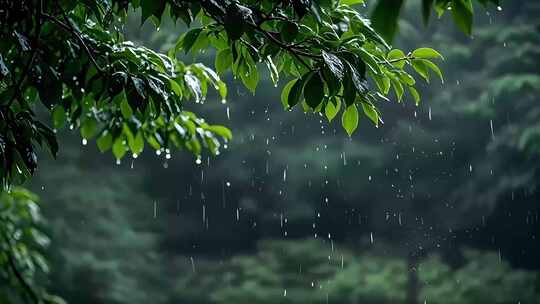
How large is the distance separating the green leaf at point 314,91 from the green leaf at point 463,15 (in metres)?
0.41

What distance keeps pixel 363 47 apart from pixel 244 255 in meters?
8.99

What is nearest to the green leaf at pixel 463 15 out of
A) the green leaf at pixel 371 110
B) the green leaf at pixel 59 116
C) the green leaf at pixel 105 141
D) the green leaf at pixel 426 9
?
the green leaf at pixel 426 9

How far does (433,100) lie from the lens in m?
9.75

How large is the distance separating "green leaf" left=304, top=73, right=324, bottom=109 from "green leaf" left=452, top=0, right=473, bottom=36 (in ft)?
1.34

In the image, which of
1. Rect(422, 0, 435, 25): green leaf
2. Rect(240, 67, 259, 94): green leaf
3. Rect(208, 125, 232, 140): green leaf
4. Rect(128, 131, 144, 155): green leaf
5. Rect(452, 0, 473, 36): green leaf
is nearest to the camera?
Rect(422, 0, 435, 25): green leaf

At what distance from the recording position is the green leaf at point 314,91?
1341mm

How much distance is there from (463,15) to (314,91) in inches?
16.9

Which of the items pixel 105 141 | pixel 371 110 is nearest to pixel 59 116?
pixel 105 141

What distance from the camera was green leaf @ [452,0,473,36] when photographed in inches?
37.2

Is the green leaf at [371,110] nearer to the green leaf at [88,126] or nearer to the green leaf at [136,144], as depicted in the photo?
the green leaf at [136,144]

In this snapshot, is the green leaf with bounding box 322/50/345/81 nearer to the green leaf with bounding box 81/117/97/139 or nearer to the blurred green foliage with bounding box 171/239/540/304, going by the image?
the green leaf with bounding box 81/117/97/139

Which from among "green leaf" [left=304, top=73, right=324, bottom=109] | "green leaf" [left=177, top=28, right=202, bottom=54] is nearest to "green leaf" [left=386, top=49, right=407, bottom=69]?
"green leaf" [left=304, top=73, right=324, bottom=109]

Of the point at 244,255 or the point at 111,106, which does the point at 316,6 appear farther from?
the point at 244,255

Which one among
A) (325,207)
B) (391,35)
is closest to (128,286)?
(325,207)
